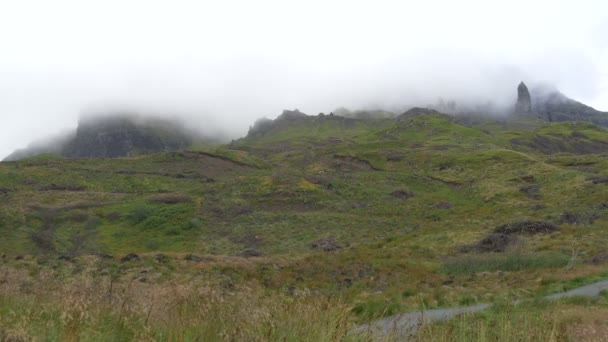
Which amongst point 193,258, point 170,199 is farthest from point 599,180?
point 170,199

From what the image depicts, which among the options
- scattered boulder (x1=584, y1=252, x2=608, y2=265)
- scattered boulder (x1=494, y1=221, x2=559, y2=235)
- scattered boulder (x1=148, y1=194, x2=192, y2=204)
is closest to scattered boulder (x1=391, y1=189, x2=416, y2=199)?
scattered boulder (x1=148, y1=194, x2=192, y2=204)

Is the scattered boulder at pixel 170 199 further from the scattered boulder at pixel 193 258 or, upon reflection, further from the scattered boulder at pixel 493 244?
the scattered boulder at pixel 493 244

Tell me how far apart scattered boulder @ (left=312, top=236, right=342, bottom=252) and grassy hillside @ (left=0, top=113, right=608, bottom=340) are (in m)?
0.16

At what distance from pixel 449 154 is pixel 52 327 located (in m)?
100

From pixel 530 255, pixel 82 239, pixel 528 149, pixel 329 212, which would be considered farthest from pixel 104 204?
pixel 528 149

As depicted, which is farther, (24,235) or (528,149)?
(528,149)

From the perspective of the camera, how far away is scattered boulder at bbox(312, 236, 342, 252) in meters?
36.1

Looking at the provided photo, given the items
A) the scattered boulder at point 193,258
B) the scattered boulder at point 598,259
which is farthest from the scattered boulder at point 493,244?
the scattered boulder at point 193,258

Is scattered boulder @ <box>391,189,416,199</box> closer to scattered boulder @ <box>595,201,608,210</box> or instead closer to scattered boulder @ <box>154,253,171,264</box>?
scattered boulder @ <box>595,201,608,210</box>

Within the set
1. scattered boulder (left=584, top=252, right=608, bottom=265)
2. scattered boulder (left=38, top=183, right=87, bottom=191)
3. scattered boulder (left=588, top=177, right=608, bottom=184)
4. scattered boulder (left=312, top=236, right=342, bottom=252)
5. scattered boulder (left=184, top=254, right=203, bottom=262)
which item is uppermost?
scattered boulder (left=588, top=177, right=608, bottom=184)

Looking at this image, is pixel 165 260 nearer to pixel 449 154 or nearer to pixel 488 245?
pixel 488 245

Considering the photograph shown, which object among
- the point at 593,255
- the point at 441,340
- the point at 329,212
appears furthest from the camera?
the point at 329,212

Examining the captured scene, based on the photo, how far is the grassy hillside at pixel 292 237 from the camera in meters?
5.29

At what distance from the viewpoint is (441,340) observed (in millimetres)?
4148
